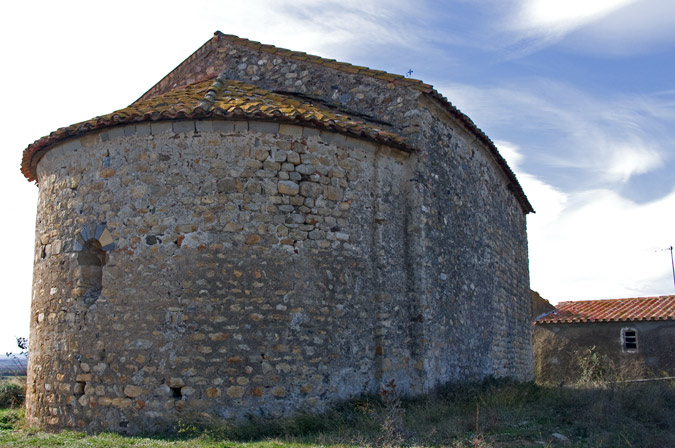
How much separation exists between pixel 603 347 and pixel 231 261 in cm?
1553

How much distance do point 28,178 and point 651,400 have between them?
9.90 meters

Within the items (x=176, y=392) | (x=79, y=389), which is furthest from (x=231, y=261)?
(x=79, y=389)

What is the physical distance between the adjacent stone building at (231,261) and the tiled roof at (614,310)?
1199 cm

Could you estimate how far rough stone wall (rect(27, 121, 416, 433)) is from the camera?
723cm

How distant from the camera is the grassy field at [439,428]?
20.8 ft

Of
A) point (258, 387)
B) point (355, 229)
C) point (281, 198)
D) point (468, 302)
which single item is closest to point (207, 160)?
point (281, 198)

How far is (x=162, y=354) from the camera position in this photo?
7.21m

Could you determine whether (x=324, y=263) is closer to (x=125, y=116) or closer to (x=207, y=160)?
(x=207, y=160)

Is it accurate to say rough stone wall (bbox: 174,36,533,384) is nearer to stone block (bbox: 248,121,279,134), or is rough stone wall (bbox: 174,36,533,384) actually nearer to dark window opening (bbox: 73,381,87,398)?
stone block (bbox: 248,121,279,134)

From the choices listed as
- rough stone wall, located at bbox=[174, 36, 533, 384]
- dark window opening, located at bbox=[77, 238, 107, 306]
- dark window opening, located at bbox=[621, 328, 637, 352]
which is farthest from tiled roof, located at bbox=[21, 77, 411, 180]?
dark window opening, located at bbox=[621, 328, 637, 352]

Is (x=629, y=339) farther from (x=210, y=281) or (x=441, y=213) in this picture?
(x=210, y=281)

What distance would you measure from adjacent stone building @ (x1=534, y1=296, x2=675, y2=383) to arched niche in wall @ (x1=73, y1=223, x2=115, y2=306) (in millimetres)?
13806

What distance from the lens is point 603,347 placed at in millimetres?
19141

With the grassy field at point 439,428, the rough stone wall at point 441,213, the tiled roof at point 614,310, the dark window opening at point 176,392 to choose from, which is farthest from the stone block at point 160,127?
the tiled roof at point 614,310
